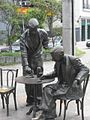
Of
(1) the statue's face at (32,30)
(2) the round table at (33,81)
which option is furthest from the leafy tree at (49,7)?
(2) the round table at (33,81)

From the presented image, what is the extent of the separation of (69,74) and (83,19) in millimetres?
53985

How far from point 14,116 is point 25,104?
44.3 inches

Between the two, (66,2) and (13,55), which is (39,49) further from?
(13,55)

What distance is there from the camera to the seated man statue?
7379 millimetres

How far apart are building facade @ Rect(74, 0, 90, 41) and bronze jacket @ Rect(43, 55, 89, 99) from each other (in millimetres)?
49201

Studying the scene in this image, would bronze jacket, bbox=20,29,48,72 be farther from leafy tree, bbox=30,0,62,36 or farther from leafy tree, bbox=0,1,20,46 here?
leafy tree, bbox=30,0,62,36

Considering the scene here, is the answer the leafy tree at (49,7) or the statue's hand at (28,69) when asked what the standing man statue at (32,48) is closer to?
the statue's hand at (28,69)

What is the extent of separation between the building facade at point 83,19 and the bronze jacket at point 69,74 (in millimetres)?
49201

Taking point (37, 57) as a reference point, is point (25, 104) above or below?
below

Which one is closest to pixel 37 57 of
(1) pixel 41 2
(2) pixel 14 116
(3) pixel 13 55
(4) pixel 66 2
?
(2) pixel 14 116

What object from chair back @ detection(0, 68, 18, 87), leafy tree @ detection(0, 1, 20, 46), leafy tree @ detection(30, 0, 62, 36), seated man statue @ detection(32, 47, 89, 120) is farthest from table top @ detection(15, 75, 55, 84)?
leafy tree @ detection(30, 0, 62, 36)

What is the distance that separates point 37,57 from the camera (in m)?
8.95

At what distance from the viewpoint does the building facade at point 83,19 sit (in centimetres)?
5756

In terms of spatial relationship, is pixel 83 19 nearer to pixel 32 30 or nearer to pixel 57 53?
pixel 32 30
